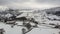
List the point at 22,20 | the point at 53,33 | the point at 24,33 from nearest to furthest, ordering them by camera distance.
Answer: the point at 53,33, the point at 24,33, the point at 22,20

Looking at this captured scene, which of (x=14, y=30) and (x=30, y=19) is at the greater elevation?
(x=30, y=19)

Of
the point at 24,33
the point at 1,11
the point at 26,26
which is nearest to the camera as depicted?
the point at 24,33

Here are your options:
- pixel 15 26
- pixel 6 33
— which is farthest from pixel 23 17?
pixel 6 33

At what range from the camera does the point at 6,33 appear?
162 inches

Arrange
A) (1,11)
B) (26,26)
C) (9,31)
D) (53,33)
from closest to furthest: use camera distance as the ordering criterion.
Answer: (53,33)
(9,31)
(26,26)
(1,11)

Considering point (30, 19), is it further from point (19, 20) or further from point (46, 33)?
point (46, 33)

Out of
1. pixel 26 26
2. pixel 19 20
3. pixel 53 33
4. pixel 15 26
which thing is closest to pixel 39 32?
pixel 53 33

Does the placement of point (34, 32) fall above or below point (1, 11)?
below

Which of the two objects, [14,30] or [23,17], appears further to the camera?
[23,17]

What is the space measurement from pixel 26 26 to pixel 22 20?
609 millimetres

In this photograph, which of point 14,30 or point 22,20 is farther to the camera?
point 22,20

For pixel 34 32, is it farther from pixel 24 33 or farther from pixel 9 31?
pixel 9 31

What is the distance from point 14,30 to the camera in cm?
442

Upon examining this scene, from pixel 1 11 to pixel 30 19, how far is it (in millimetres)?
5265
